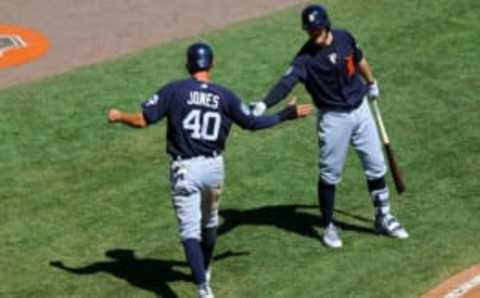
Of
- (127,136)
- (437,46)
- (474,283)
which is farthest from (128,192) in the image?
(437,46)

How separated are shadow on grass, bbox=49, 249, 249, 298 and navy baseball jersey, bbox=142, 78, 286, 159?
1.34 meters

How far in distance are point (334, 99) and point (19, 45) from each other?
6792 mm

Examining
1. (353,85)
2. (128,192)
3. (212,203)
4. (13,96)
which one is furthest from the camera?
(13,96)

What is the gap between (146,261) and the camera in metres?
10.7

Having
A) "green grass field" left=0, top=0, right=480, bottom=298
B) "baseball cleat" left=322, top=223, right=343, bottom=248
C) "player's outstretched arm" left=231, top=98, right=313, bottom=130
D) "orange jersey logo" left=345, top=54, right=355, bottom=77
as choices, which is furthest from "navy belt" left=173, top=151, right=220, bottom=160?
"baseball cleat" left=322, top=223, right=343, bottom=248

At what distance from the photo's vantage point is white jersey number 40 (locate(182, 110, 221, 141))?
9406 millimetres

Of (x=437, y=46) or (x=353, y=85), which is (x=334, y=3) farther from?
(x=353, y=85)

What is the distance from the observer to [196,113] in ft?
30.8

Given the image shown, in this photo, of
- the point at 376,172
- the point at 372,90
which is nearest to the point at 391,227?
the point at 376,172

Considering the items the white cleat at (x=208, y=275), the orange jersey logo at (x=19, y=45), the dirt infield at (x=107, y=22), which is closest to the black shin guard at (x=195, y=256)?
the white cleat at (x=208, y=275)

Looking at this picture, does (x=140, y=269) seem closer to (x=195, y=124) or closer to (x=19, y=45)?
(x=195, y=124)

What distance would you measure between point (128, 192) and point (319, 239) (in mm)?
2178

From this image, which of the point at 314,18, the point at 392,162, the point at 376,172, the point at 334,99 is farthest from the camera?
the point at 392,162

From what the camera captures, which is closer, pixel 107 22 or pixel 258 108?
pixel 258 108
